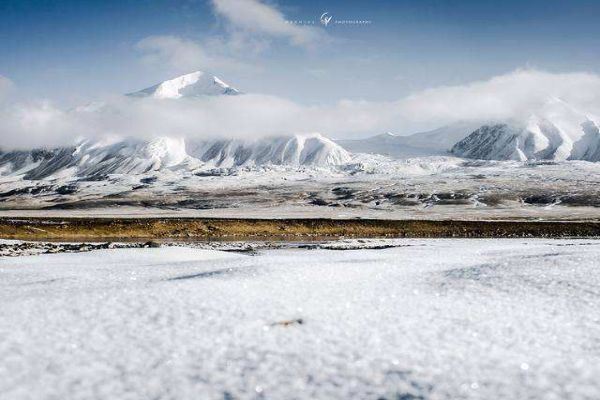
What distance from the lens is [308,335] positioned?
1559 cm

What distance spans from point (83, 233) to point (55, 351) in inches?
2446

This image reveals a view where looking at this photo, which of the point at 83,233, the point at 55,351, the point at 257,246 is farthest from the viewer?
the point at 83,233

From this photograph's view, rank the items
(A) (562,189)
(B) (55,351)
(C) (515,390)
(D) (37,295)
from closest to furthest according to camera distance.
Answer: (C) (515,390) < (B) (55,351) < (D) (37,295) < (A) (562,189)

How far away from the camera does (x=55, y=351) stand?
14484mm

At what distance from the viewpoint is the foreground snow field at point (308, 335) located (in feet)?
40.1

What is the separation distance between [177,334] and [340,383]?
5855 mm

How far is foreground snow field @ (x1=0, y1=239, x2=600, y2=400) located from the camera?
40.1ft

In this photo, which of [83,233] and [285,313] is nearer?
[285,313]

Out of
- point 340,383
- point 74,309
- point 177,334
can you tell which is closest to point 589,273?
point 340,383

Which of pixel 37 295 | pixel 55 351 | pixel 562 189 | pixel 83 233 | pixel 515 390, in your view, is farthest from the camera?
pixel 562 189

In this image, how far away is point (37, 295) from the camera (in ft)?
69.5

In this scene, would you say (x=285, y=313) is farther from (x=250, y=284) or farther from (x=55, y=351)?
(x=55, y=351)

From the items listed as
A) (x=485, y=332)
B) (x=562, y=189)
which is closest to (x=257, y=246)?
(x=485, y=332)

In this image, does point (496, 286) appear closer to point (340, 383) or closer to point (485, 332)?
point (485, 332)
